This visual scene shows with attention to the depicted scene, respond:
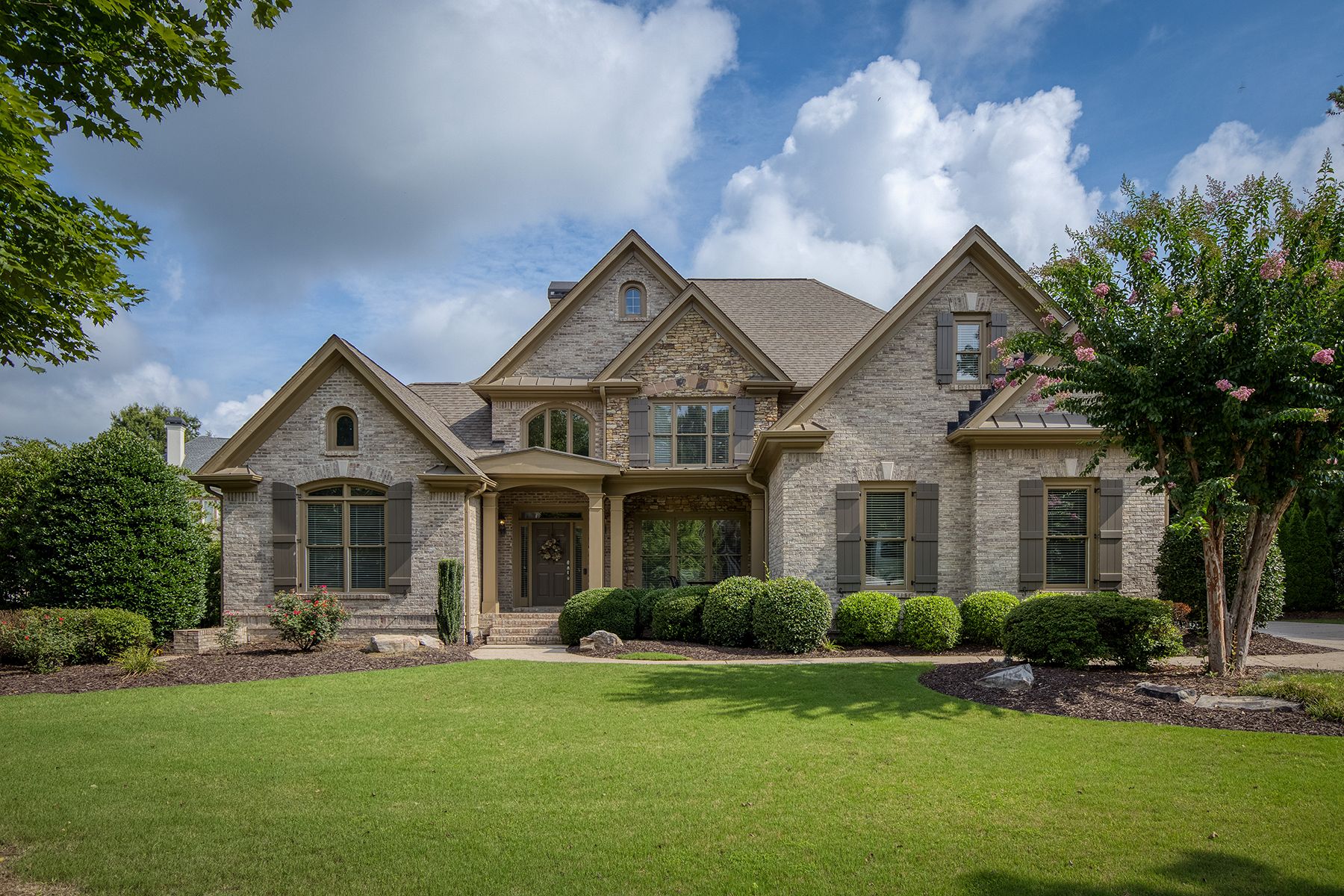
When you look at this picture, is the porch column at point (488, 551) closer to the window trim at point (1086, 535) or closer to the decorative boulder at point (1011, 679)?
the decorative boulder at point (1011, 679)

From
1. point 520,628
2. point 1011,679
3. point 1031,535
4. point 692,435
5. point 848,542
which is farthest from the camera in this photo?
point 692,435

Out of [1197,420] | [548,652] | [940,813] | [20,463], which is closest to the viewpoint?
[940,813]

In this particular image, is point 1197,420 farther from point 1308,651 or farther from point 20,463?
point 20,463

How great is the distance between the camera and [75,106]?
673 centimetres

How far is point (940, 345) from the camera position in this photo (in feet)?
48.7

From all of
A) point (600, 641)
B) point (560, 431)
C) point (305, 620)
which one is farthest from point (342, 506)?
point (600, 641)

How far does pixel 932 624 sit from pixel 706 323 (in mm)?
9042

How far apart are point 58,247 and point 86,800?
15.9ft

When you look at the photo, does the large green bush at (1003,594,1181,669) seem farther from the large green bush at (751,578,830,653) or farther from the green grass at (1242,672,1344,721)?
the large green bush at (751,578,830,653)

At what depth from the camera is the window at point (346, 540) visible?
15.2 meters

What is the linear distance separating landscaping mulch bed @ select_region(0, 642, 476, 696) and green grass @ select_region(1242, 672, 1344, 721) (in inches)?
425

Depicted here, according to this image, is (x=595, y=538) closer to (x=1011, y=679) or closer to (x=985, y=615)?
(x=985, y=615)

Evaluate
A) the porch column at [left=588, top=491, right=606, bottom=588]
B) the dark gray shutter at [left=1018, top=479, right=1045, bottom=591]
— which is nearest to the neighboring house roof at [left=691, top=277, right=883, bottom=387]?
the porch column at [left=588, top=491, right=606, bottom=588]

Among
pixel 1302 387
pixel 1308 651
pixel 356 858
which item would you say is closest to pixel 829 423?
pixel 1302 387
